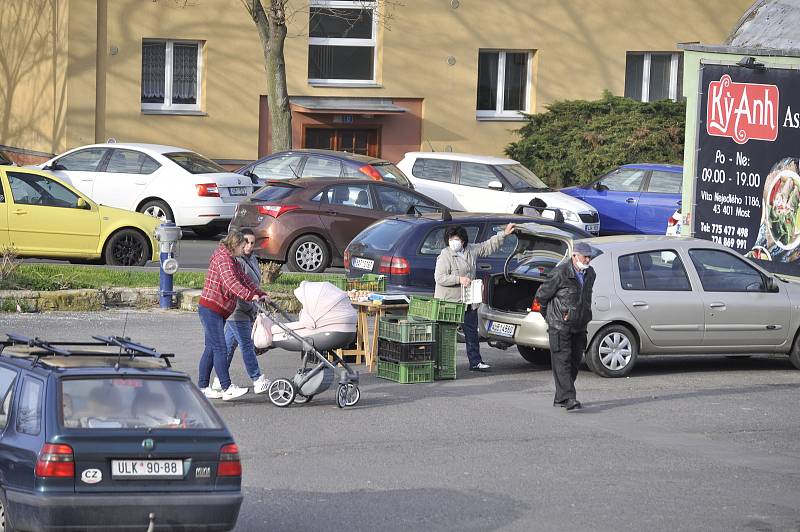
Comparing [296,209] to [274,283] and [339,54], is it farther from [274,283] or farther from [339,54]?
[339,54]

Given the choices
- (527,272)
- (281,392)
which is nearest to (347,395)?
(281,392)

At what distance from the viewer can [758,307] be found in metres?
14.9

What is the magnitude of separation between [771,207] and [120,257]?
9.49 meters

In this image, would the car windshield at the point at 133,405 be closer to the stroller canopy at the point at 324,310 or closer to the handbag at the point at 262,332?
the handbag at the point at 262,332

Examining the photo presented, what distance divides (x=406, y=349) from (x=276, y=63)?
17166mm

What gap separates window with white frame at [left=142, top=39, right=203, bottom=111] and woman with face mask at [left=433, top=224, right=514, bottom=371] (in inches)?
766

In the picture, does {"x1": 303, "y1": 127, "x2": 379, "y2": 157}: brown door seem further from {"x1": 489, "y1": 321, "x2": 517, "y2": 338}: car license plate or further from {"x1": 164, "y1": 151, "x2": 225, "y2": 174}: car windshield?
{"x1": 489, "y1": 321, "x2": 517, "y2": 338}: car license plate

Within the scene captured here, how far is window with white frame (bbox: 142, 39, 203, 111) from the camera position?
3250cm

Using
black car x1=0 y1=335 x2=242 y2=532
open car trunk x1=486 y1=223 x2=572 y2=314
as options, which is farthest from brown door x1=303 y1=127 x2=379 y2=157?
black car x1=0 y1=335 x2=242 y2=532

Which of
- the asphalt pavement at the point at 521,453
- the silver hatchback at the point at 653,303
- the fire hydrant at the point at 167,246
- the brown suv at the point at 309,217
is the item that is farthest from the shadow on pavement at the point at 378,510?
the brown suv at the point at 309,217

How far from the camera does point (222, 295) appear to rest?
1196 cm

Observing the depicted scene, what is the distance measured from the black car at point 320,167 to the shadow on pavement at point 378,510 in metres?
16.1

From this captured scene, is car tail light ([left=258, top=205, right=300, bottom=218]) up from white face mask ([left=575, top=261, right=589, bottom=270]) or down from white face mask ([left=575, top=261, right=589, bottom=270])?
up

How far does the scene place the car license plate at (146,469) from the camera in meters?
6.93
